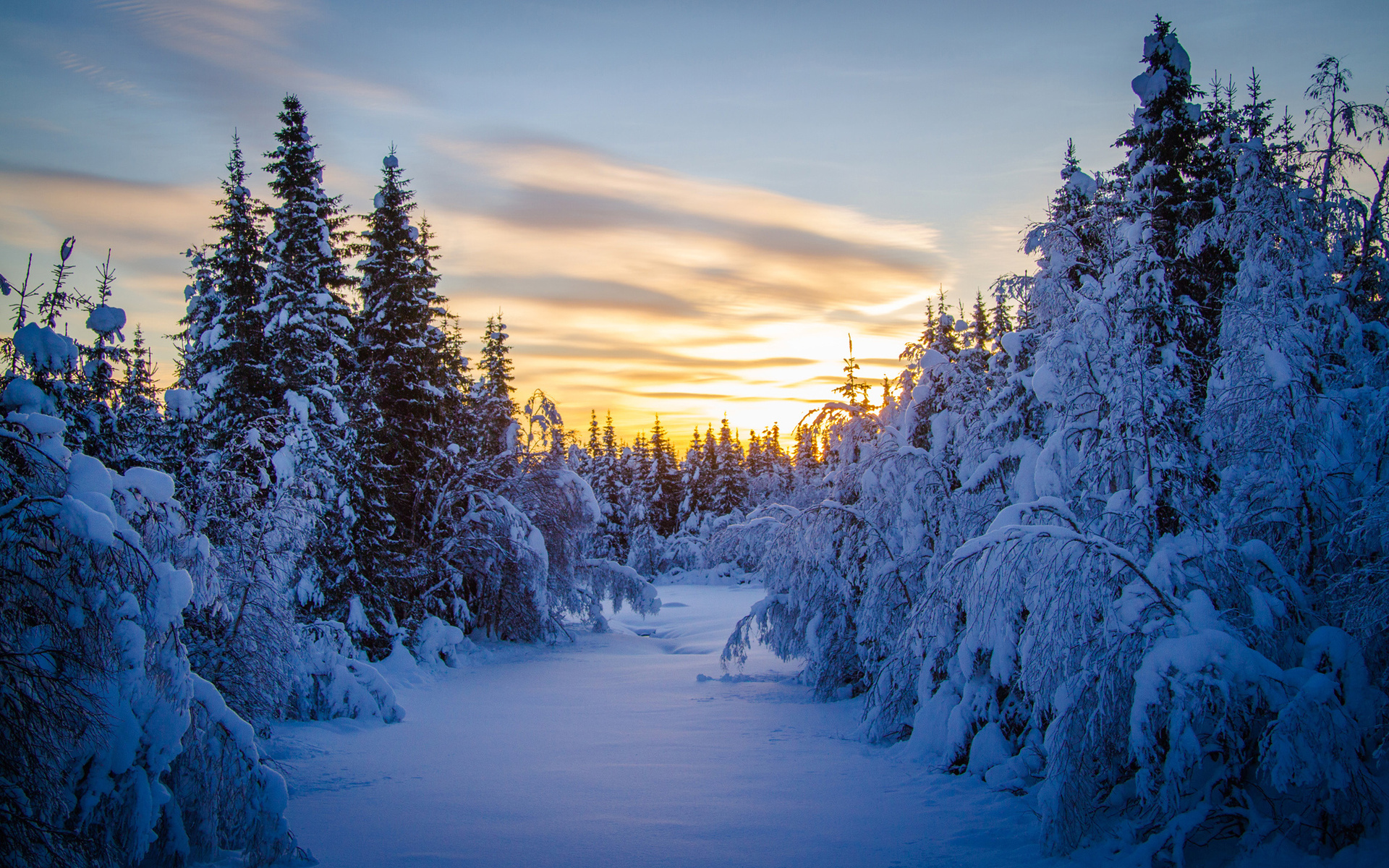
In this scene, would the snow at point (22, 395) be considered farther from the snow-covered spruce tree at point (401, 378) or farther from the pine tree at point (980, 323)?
the pine tree at point (980, 323)

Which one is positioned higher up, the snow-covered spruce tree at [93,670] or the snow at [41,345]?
the snow at [41,345]

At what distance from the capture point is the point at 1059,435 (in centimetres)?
750

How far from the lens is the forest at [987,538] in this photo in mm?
4414

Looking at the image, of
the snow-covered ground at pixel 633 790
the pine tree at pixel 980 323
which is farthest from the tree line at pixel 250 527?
the pine tree at pixel 980 323

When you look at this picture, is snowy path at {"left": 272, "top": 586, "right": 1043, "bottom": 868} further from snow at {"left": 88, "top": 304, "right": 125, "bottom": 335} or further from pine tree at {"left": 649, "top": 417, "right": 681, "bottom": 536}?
pine tree at {"left": 649, "top": 417, "right": 681, "bottom": 536}

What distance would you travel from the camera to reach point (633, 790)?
807 centimetres

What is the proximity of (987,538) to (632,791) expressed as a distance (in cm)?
490

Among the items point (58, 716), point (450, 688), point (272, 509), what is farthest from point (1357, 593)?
point (450, 688)

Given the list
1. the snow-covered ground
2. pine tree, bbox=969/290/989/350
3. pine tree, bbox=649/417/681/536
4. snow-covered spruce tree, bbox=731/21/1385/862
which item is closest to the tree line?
the snow-covered ground

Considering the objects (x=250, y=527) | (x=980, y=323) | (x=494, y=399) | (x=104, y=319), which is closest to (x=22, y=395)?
(x=104, y=319)

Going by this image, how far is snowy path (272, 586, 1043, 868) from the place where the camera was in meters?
6.23

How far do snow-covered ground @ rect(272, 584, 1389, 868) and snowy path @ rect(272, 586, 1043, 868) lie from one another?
2 centimetres

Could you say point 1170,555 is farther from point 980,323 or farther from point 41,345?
point 980,323

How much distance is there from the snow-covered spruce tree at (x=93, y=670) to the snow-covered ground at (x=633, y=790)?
1618 millimetres
